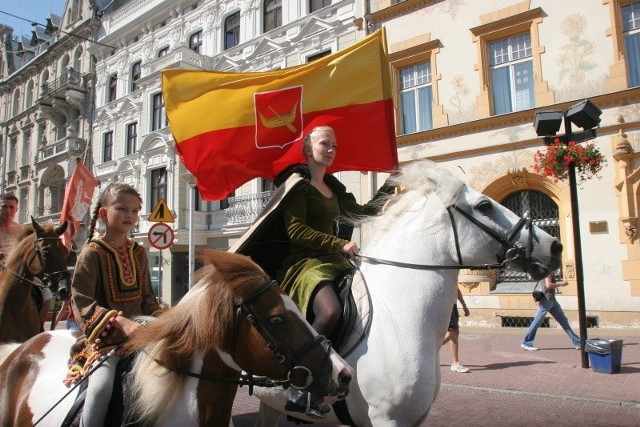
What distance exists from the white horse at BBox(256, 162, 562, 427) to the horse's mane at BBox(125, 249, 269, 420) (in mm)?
1155

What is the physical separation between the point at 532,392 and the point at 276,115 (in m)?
5.28

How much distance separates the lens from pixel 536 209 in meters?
13.9

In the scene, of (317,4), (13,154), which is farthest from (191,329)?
(13,154)

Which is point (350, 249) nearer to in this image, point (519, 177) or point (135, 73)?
point (519, 177)

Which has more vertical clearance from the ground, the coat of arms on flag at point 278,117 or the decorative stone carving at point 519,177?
the decorative stone carving at point 519,177

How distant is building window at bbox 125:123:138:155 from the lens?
26.7 m

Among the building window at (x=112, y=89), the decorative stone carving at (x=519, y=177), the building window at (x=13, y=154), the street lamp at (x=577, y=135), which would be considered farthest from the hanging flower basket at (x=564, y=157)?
the building window at (x=13, y=154)

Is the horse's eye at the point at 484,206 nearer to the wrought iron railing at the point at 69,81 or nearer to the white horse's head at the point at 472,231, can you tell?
the white horse's head at the point at 472,231

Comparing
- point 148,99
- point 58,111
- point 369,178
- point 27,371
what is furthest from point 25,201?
point 27,371

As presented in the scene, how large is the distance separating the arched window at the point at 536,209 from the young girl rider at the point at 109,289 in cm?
1195

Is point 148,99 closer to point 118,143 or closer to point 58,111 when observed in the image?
point 118,143

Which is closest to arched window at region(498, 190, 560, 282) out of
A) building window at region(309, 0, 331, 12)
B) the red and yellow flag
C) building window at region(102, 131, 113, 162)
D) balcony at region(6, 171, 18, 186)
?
the red and yellow flag

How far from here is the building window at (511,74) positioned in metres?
14.2

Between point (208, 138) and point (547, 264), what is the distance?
317 cm
